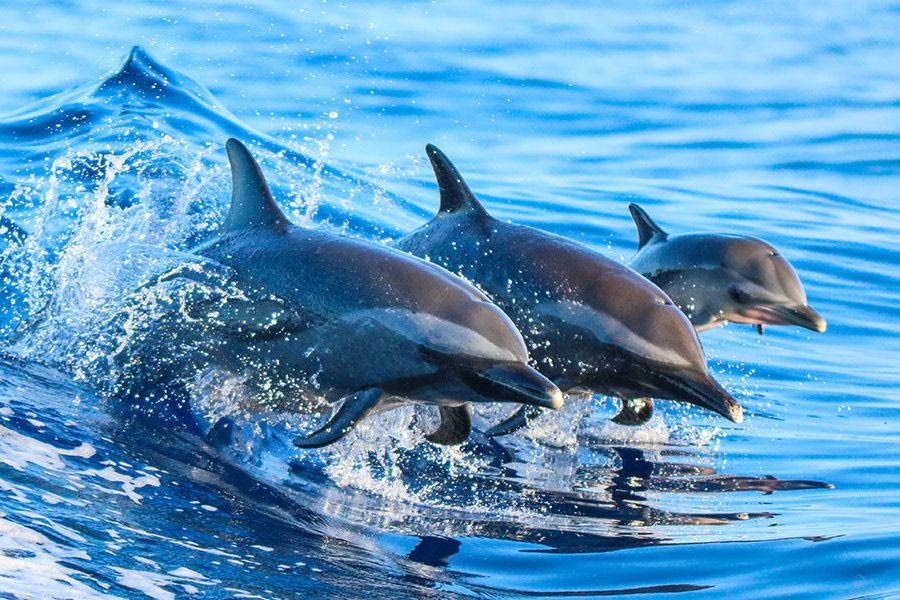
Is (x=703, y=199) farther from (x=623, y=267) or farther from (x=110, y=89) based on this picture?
(x=623, y=267)

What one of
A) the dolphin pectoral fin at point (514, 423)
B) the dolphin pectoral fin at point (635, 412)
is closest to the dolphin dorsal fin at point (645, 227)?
the dolphin pectoral fin at point (635, 412)

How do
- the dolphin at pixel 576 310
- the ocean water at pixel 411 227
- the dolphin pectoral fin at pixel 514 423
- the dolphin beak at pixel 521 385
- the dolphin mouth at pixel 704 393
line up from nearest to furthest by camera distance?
the ocean water at pixel 411 227
the dolphin beak at pixel 521 385
the dolphin mouth at pixel 704 393
the dolphin at pixel 576 310
the dolphin pectoral fin at pixel 514 423

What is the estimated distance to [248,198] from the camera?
20.3 ft

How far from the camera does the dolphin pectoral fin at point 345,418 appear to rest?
521 cm

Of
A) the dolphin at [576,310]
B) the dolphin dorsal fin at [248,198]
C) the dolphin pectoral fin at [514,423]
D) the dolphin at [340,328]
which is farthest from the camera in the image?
the dolphin pectoral fin at [514,423]

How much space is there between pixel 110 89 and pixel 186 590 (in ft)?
33.7

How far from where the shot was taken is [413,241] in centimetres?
682

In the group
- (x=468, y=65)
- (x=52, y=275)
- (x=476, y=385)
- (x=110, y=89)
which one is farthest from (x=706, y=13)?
(x=476, y=385)

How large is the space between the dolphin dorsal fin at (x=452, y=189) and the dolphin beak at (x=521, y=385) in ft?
5.24

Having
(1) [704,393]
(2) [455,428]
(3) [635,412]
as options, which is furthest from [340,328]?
(3) [635,412]

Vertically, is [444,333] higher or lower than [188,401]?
higher

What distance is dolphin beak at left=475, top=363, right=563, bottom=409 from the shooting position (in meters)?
5.03

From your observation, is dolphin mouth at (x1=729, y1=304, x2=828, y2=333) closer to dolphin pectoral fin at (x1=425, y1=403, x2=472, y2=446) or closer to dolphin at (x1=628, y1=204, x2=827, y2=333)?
dolphin at (x1=628, y1=204, x2=827, y2=333)

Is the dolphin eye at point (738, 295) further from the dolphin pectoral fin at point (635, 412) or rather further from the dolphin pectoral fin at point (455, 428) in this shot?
the dolphin pectoral fin at point (455, 428)
